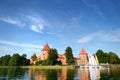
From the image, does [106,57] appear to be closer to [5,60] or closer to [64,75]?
[5,60]

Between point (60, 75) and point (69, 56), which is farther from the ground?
point (69, 56)

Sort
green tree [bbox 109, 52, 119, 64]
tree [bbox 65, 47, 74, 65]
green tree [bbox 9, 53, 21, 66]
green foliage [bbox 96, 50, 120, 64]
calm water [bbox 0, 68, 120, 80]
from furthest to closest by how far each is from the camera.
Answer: green tree [bbox 109, 52, 119, 64], green foliage [bbox 96, 50, 120, 64], green tree [bbox 9, 53, 21, 66], tree [bbox 65, 47, 74, 65], calm water [bbox 0, 68, 120, 80]

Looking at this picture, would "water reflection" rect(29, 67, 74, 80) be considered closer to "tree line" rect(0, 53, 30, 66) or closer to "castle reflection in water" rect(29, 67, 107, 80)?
"castle reflection in water" rect(29, 67, 107, 80)

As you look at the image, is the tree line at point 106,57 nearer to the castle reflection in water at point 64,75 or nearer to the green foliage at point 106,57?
the green foliage at point 106,57

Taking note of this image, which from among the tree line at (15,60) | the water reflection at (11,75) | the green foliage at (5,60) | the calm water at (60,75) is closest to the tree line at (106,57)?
the tree line at (15,60)

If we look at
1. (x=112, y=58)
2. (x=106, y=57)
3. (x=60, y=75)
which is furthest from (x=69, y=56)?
(x=60, y=75)

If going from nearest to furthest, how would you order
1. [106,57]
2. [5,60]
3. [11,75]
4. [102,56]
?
[11,75] < [102,56] < [106,57] < [5,60]

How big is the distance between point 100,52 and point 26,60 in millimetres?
59454

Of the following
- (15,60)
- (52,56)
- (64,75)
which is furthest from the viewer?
(15,60)

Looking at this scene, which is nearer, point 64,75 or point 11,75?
point 64,75

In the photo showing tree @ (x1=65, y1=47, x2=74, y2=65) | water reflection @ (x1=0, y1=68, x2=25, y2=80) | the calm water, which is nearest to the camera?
the calm water

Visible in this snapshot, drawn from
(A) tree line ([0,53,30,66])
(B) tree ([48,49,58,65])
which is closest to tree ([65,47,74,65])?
(B) tree ([48,49,58,65])

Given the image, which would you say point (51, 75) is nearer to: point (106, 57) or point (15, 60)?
point (15, 60)

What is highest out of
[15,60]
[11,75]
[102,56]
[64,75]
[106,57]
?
[102,56]
